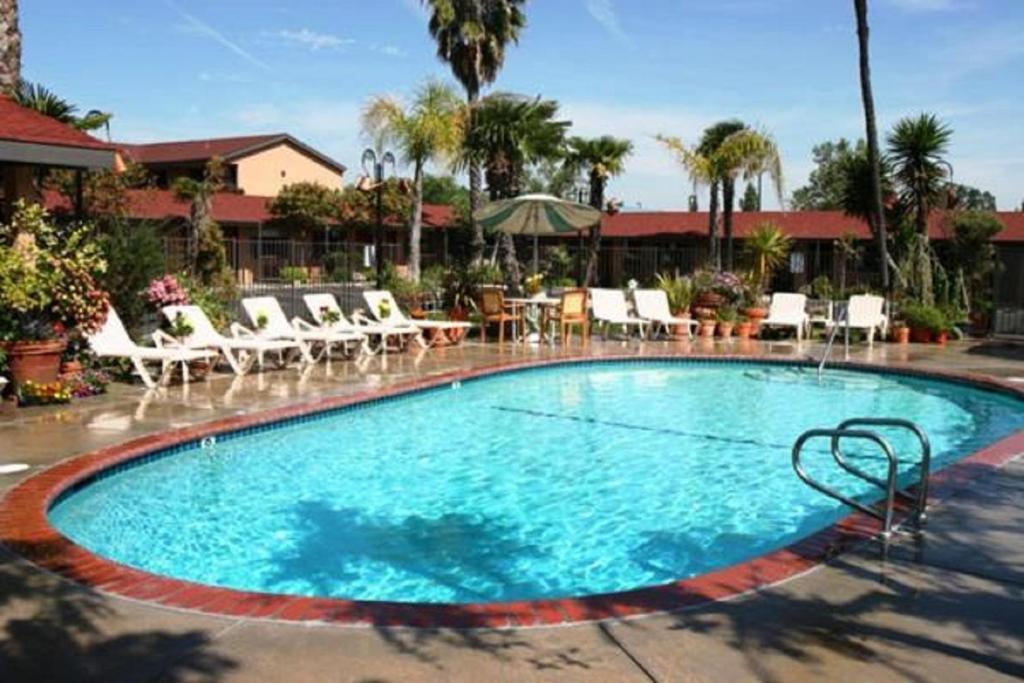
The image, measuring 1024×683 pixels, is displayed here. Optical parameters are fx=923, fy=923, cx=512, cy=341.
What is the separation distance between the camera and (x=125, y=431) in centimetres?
820

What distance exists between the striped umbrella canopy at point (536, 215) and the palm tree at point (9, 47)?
7.84m

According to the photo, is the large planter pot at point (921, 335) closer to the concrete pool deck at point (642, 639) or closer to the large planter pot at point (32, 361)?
the concrete pool deck at point (642, 639)

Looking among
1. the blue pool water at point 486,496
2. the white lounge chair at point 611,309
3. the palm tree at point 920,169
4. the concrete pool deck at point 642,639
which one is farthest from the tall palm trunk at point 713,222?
the concrete pool deck at point 642,639

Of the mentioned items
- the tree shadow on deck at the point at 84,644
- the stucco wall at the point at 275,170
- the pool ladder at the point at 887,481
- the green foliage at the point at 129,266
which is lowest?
the tree shadow on deck at the point at 84,644

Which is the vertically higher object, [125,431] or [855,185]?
[855,185]

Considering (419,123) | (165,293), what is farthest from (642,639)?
(419,123)

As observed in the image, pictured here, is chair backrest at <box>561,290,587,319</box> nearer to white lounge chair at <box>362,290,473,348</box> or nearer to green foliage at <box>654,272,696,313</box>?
white lounge chair at <box>362,290,473,348</box>

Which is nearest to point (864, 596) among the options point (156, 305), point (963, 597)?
point (963, 597)

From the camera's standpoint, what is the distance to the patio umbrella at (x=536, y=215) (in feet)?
55.2

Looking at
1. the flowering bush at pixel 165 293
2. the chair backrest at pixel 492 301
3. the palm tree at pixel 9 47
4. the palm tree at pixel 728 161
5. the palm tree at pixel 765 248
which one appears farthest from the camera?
the palm tree at pixel 728 161

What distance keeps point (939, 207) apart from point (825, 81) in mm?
4791

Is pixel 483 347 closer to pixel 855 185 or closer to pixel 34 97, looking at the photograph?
pixel 34 97

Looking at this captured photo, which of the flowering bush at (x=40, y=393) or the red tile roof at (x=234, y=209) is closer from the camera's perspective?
the flowering bush at (x=40, y=393)

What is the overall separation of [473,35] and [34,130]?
73.5ft
